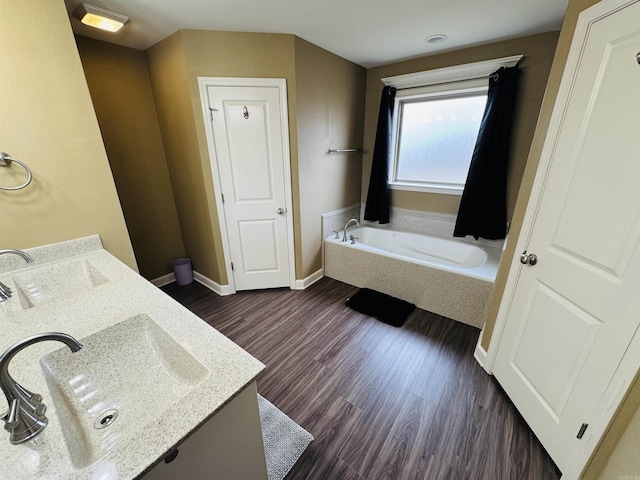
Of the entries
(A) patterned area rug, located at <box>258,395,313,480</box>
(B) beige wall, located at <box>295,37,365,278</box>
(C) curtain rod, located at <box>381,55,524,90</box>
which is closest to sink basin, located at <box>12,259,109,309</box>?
(A) patterned area rug, located at <box>258,395,313,480</box>

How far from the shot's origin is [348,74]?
281cm

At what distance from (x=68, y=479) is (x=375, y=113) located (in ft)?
11.6

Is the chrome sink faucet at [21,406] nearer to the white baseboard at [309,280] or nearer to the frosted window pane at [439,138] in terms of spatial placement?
the white baseboard at [309,280]

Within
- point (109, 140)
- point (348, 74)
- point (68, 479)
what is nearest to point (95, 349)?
point (68, 479)

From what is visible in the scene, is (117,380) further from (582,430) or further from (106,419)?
(582,430)

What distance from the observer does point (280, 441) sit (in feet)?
4.43

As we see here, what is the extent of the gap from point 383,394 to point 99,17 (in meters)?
3.00

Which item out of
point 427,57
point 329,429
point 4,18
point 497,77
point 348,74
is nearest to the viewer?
point 4,18

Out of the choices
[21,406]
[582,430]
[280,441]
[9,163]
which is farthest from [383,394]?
[9,163]

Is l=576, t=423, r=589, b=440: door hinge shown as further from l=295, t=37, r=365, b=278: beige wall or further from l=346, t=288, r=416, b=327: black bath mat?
l=295, t=37, r=365, b=278: beige wall

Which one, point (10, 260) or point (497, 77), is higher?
point (497, 77)

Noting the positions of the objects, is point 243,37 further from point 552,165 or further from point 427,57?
point 552,165

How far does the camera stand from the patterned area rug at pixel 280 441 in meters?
1.25

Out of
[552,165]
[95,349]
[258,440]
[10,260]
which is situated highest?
[552,165]
